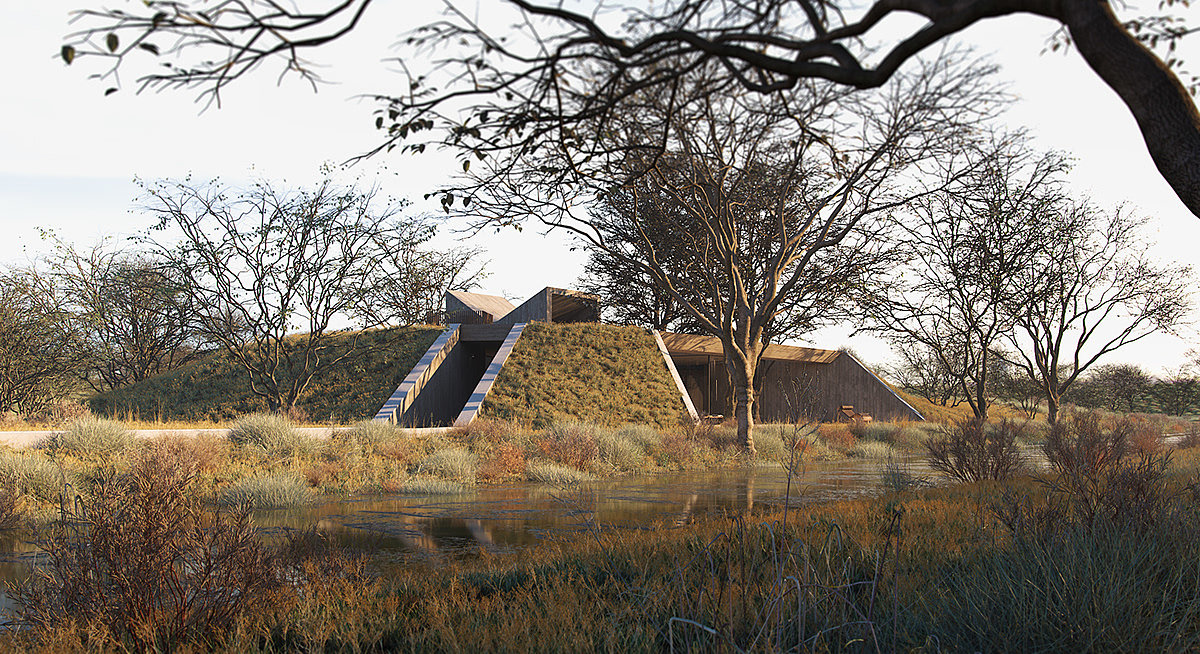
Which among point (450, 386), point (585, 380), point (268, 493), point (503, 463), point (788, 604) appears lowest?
point (268, 493)

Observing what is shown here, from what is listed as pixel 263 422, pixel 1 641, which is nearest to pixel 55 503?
pixel 263 422

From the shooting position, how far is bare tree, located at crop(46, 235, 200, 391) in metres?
28.7

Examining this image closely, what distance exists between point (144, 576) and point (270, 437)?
36.3 feet

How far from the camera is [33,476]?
1142 cm

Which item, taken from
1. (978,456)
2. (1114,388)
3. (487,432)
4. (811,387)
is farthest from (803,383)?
(1114,388)

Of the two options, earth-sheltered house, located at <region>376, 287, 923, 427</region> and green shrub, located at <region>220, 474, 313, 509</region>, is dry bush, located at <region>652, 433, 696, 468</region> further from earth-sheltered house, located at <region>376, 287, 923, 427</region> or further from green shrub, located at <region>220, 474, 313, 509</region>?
green shrub, located at <region>220, 474, 313, 509</region>

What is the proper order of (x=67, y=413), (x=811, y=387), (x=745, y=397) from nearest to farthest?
(x=67, y=413) → (x=745, y=397) → (x=811, y=387)

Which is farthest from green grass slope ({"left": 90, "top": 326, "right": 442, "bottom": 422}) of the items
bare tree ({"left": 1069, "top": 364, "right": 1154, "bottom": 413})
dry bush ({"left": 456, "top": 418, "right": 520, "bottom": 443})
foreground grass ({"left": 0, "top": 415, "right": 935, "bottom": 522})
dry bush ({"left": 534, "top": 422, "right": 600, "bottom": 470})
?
bare tree ({"left": 1069, "top": 364, "right": 1154, "bottom": 413})

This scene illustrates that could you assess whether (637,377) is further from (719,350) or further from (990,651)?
(990,651)

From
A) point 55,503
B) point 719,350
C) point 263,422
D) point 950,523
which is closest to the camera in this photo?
point 950,523

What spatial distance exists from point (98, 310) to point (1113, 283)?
119 feet

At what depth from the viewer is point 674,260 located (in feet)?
96.6

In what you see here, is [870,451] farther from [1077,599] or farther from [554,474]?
[1077,599]

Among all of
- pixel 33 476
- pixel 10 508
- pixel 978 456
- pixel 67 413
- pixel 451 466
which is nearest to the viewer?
pixel 10 508
